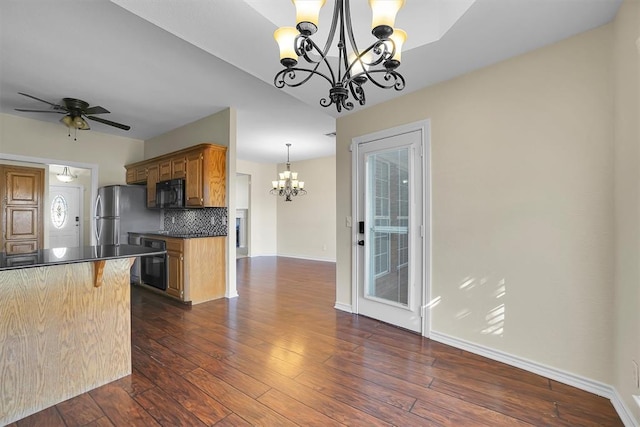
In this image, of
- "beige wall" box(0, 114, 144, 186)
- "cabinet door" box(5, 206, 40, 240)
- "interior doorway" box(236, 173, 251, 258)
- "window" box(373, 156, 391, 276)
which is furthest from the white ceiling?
"interior doorway" box(236, 173, 251, 258)

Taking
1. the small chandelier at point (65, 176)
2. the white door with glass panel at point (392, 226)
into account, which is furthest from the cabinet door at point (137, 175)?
the white door with glass panel at point (392, 226)

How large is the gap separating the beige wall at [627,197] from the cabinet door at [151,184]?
17.3ft

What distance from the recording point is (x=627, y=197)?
5.14 ft

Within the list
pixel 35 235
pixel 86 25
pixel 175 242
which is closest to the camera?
pixel 86 25

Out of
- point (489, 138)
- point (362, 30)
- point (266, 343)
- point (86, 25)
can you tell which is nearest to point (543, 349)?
point (489, 138)

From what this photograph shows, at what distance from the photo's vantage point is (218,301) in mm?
3748

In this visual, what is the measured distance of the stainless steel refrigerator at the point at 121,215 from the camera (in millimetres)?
4484

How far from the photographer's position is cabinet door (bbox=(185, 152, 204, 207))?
3805 millimetres

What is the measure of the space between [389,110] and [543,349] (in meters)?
2.43

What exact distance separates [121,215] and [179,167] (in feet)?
4.54

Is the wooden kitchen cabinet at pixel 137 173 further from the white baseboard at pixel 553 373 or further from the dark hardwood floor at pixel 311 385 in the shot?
the white baseboard at pixel 553 373

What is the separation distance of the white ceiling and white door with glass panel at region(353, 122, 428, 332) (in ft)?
1.78

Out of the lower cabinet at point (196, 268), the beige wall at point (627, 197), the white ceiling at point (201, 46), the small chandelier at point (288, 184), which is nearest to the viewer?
the beige wall at point (627, 197)

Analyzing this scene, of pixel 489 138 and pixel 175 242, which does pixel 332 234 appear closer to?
pixel 175 242
